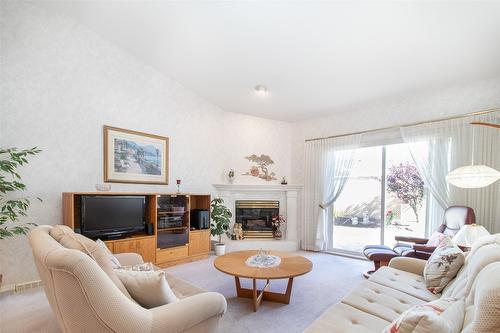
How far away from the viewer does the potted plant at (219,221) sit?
4.86 meters

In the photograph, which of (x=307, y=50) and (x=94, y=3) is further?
(x=307, y=50)

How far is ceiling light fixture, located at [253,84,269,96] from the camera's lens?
4.45 meters

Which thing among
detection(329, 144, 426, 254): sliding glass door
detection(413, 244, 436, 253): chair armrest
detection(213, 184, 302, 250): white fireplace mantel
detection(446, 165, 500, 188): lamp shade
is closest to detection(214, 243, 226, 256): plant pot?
detection(213, 184, 302, 250): white fireplace mantel

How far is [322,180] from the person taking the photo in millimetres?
5199

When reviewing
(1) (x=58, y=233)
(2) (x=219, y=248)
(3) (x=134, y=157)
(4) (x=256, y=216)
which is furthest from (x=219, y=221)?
(1) (x=58, y=233)

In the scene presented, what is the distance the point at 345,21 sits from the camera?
287 centimetres

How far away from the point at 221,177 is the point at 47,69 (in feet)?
10.8

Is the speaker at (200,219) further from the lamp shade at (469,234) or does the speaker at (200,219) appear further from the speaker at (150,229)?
the lamp shade at (469,234)

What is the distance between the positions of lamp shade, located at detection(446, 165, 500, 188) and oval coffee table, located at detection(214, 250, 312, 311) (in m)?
2.07

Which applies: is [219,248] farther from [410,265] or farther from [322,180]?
[410,265]

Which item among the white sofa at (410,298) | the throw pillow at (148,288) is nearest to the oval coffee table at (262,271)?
the white sofa at (410,298)

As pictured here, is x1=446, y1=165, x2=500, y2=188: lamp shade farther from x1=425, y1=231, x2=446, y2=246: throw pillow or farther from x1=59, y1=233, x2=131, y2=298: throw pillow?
x1=59, y1=233, x2=131, y2=298: throw pillow

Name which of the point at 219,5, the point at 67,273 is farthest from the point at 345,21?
the point at 67,273

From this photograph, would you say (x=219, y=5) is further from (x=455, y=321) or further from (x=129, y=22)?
(x=455, y=321)
